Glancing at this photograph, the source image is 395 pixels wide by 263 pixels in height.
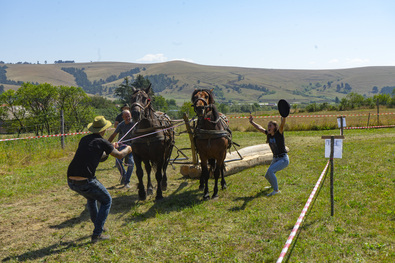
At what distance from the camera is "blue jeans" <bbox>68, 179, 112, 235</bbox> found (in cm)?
526

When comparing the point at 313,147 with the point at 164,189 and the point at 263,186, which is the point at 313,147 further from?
the point at 164,189

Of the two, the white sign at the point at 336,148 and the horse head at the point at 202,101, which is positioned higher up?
the horse head at the point at 202,101

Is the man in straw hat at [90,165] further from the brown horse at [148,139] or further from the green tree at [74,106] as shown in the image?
the green tree at [74,106]

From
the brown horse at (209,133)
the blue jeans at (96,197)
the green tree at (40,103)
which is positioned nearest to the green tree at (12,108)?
the green tree at (40,103)

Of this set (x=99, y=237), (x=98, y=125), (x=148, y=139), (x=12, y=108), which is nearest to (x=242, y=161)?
(x=148, y=139)

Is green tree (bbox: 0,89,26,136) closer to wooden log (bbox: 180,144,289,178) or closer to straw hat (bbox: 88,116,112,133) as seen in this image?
wooden log (bbox: 180,144,289,178)

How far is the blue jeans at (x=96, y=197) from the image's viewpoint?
526 cm

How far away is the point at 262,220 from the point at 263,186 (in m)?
2.65

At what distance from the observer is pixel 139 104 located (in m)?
7.05

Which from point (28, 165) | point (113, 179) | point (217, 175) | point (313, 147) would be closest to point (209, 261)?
point (217, 175)

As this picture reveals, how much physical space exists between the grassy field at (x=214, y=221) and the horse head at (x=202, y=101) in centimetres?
224

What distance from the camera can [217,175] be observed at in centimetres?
801

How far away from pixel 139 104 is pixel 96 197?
8.11 feet

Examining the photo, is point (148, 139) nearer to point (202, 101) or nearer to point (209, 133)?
point (209, 133)
